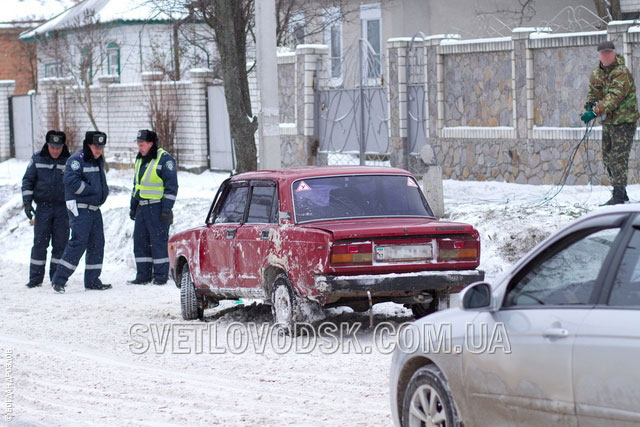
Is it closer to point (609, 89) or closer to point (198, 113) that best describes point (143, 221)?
point (609, 89)

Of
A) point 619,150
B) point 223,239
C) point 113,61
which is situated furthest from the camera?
point 113,61

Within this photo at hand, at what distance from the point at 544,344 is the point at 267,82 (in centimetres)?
939

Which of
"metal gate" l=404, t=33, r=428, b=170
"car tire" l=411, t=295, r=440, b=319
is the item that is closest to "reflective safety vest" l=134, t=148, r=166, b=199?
"car tire" l=411, t=295, r=440, b=319

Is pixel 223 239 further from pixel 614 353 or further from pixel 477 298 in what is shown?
pixel 614 353

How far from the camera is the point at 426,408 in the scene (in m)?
5.91

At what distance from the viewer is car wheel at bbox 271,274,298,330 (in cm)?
1012

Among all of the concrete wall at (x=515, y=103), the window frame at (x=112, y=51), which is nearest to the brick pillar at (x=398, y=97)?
the concrete wall at (x=515, y=103)

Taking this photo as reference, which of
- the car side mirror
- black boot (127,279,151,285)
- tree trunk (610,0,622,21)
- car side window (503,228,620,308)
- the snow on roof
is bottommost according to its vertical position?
black boot (127,279,151,285)

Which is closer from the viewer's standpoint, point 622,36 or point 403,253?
point 403,253

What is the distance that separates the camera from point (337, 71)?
99.2 ft

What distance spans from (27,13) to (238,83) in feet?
122

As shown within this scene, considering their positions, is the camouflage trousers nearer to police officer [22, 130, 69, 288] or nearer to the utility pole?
the utility pole

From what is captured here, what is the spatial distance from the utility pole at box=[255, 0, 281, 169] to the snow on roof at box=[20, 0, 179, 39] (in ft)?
84.0

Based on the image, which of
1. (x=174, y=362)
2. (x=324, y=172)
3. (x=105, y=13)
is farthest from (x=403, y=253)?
(x=105, y=13)
